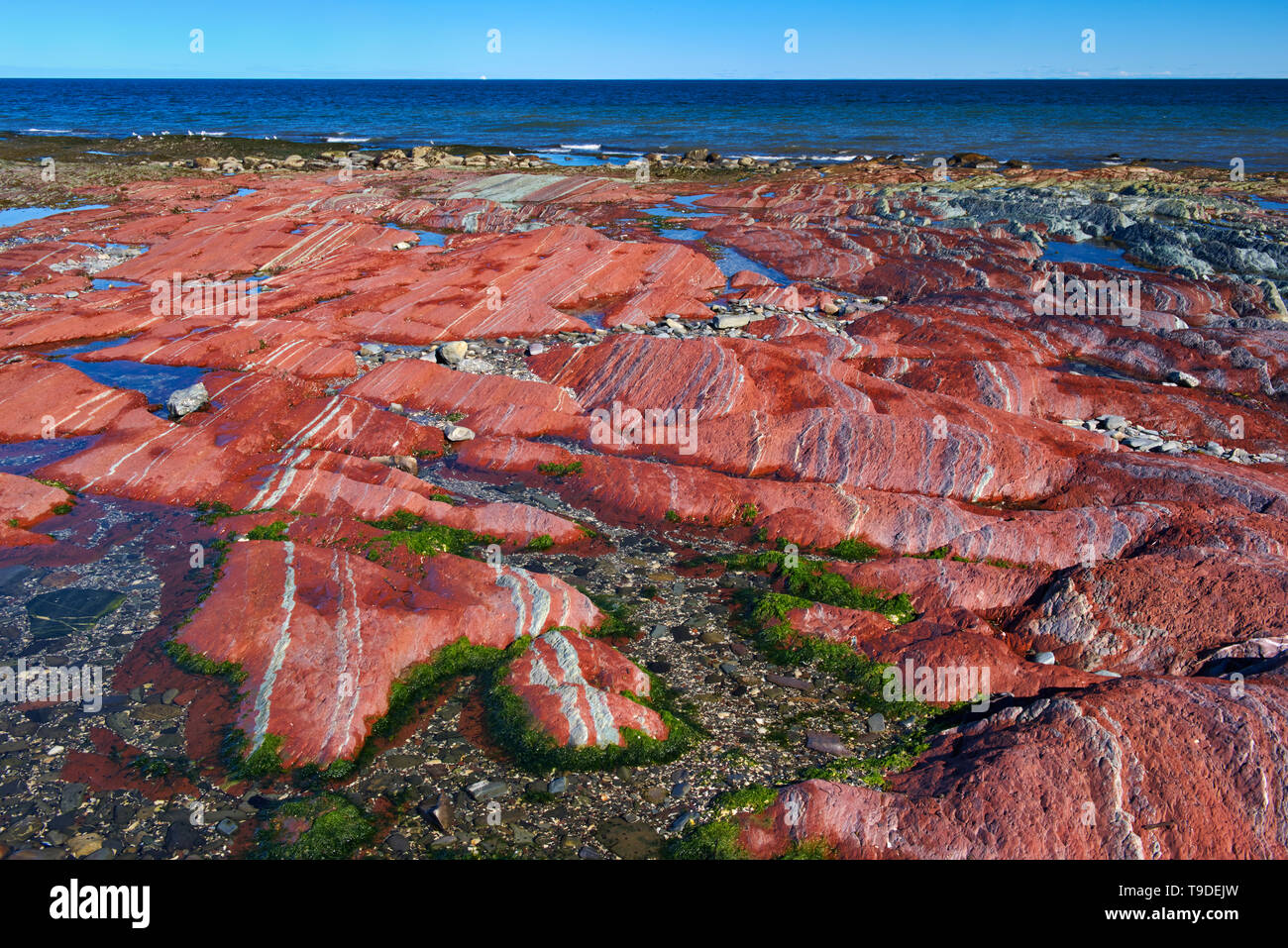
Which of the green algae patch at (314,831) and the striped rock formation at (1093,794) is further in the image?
the green algae patch at (314,831)

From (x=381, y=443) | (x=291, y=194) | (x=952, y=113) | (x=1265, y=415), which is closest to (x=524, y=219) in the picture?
(x=291, y=194)

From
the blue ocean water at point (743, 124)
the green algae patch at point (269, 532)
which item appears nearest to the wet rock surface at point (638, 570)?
the green algae patch at point (269, 532)

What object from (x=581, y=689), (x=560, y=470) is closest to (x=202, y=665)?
(x=581, y=689)

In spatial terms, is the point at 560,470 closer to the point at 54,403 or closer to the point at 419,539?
the point at 419,539

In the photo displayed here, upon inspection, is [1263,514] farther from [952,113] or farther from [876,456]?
[952,113]

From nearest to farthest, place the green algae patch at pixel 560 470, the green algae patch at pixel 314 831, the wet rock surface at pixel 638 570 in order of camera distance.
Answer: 1. the green algae patch at pixel 314 831
2. the wet rock surface at pixel 638 570
3. the green algae patch at pixel 560 470

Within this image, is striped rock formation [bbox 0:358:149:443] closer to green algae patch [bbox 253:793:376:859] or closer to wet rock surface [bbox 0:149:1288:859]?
wet rock surface [bbox 0:149:1288:859]

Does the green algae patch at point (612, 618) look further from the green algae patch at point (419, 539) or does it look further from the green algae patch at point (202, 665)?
the green algae patch at point (202, 665)
